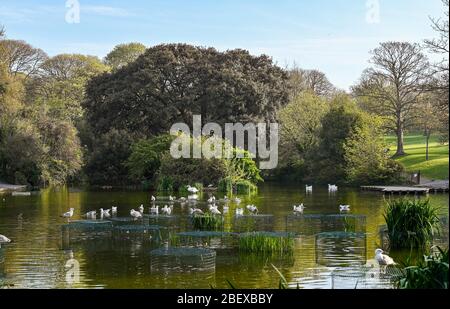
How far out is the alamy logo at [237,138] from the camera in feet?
136

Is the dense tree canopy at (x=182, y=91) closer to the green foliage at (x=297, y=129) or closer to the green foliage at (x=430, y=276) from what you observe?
the green foliage at (x=297, y=129)

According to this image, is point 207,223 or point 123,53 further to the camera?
point 123,53

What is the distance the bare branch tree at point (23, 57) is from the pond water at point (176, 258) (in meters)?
35.2

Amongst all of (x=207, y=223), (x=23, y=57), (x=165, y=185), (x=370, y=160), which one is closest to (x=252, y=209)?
(x=207, y=223)

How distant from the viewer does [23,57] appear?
194 feet

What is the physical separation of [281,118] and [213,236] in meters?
34.9

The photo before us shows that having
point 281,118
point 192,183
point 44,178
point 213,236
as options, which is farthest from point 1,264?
point 281,118

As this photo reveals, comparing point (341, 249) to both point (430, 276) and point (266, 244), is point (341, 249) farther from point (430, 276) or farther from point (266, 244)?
point (430, 276)

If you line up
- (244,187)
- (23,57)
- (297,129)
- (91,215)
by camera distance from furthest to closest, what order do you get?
(23,57)
(297,129)
(244,187)
(91,215)

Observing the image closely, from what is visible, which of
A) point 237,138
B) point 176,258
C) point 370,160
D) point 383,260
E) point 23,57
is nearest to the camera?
point 383,260

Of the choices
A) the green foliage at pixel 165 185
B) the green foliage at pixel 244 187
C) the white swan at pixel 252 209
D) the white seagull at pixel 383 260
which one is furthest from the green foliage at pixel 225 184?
the white seagull at pixel 383 260

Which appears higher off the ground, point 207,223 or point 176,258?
point 207,223

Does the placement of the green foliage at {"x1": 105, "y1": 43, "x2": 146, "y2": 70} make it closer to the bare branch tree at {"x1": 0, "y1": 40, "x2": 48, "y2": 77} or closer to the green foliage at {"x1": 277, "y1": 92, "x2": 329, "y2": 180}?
the bare branch tree at {"x1": 0, "y1": 40, "x2": 48, "y2": 77}

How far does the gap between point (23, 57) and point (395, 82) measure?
31806mm
